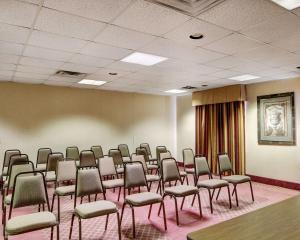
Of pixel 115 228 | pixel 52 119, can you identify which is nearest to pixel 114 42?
pixel 115 228

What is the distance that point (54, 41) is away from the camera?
3.33 meters

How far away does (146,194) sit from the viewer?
141 inches

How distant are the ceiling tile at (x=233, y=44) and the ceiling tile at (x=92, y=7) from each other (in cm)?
149

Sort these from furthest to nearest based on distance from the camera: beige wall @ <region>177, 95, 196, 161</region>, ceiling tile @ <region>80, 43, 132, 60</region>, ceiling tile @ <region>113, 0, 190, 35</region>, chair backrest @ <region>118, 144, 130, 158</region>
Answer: beige wall @ <region>177, 95, 196, 161</region> < chair backrest @ <region>118, 144, 130, 158</region> < ceiling tile @ <region>80, 43, 132, 60</region> < ceiling tile @ <region>113, 0, 190, 35</region>

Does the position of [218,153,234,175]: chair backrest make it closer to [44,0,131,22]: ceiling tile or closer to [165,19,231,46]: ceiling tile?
[165,19,231,46]: ceiling tile

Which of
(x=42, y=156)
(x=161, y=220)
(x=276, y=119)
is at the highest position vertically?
(x=276, y=119)

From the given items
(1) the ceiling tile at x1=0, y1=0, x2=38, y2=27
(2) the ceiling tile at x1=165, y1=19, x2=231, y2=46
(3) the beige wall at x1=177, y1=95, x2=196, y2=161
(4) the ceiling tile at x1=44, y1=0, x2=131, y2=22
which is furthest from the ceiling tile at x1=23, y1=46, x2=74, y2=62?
(3) the beige wall at x1=177, y1=95, x2=196, y2=161

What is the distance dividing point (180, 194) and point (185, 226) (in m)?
0.44

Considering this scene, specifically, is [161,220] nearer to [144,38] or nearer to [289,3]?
[144,38]

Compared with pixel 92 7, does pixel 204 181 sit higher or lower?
lower

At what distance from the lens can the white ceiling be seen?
96.8 inches

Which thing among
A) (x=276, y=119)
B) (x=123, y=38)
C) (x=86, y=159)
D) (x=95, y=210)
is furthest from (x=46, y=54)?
(x=276, y=119)

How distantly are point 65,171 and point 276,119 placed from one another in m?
4.85

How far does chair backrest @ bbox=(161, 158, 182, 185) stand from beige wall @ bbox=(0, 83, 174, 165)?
373 cm
